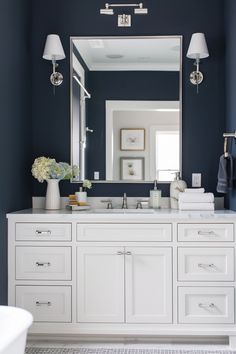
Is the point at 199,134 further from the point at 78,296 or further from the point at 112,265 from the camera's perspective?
the point at 78,296

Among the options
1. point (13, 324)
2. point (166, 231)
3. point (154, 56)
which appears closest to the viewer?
point (13, 324)

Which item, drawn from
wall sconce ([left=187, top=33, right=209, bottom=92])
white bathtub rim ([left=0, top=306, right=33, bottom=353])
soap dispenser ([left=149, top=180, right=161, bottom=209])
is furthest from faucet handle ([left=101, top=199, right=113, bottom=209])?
white bathtub rim ([left=0, top=306, right=33, bottom=353])

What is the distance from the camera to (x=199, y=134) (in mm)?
3793

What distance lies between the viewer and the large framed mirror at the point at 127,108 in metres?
3.76

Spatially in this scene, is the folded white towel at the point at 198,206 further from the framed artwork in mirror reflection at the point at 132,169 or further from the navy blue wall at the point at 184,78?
the framed artwork in mirror reflection at the point at 132,169

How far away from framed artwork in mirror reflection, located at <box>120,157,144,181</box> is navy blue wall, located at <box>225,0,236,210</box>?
696mm

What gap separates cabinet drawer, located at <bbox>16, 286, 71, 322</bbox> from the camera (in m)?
3.21

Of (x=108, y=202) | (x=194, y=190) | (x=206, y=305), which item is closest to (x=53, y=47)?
(x=108, y=202)

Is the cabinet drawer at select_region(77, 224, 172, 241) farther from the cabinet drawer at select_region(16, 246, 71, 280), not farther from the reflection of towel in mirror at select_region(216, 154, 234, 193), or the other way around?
the reflection of towel in mirror at select_region(216, 154, 234, 193)

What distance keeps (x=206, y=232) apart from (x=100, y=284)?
0.76m

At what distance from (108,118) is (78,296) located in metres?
1.36

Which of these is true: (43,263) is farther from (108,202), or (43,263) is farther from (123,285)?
(108,202)

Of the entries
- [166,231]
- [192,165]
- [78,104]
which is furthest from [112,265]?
[78,104]

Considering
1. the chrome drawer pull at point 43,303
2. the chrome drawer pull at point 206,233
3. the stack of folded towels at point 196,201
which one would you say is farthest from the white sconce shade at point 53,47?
the chrome drawer pull at point 43,303
